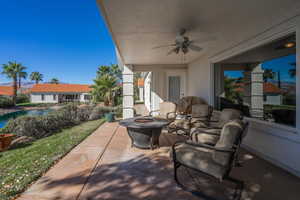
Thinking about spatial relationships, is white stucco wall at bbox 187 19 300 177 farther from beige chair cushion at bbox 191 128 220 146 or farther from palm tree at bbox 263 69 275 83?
beige chair cushion at bbox 191 128 220 146

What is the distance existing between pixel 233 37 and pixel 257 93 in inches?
59.9

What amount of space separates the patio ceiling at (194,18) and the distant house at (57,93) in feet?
80.2

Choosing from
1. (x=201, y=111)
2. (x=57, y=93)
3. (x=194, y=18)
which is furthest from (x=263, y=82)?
(x=57, y=93)

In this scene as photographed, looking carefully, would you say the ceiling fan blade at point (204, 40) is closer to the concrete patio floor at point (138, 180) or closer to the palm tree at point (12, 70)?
the concrete patio floor at point (138, 180)

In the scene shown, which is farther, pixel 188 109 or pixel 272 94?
pixel 188 109

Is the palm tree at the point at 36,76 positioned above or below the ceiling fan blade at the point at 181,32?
above

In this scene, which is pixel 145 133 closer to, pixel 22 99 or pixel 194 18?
pixel 194 18

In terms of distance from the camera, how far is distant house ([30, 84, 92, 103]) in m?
25.8

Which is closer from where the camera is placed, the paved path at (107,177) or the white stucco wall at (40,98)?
the paved path at (107,177)

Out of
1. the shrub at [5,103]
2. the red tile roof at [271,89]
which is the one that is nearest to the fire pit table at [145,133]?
the red tile roof at [271,89]

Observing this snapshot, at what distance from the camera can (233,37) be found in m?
3.59

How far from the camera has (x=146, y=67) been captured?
701 cm

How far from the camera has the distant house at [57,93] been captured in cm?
2580

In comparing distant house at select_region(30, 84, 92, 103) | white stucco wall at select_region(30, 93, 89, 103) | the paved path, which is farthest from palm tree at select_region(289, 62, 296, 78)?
white stucco wall at select_region(30, 93, 89, 103)
